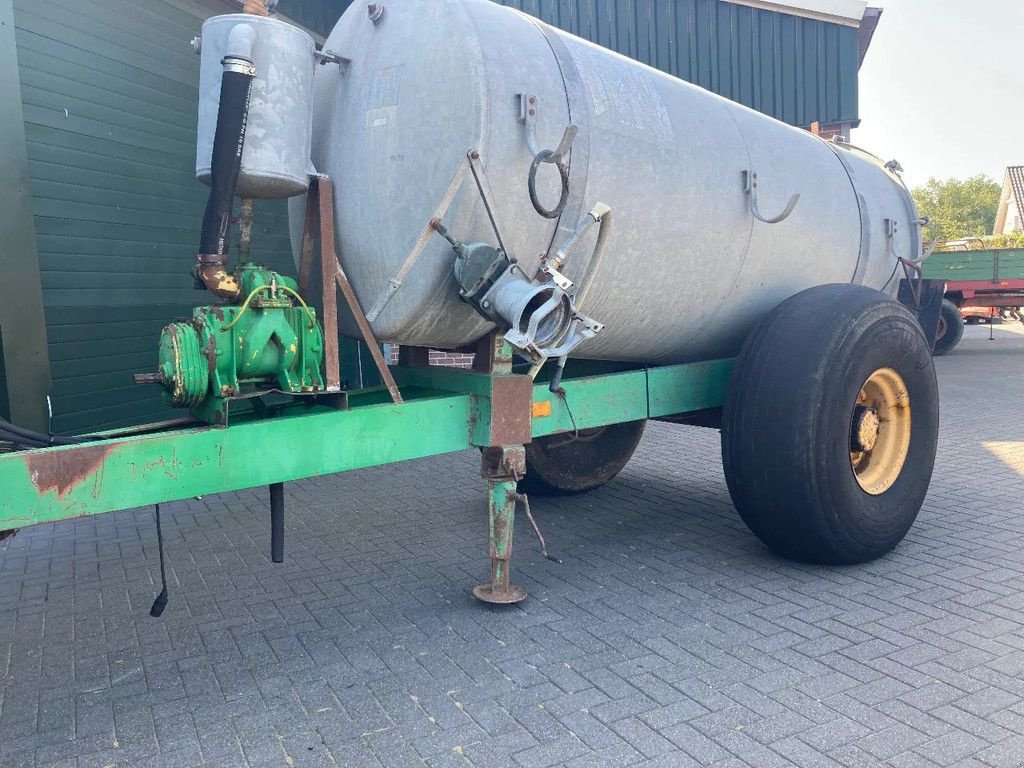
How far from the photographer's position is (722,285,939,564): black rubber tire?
12.6 ft

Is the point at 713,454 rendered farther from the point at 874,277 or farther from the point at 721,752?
the point at 721,752

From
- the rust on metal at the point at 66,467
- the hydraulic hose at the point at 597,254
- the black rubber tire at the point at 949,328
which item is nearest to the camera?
the rust on metal at the point at 66,467

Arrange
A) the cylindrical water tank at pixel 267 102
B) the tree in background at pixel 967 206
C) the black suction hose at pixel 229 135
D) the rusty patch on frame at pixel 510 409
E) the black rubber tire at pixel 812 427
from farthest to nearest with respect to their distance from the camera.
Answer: the tree in background at pixel 967 206 < the black rubber tire at pixel 812 427 < the rusty patch on frame at pixel 510 409 < the cylindrical water tank at pixel 267 102 < the black suction hose at pixel 229 135

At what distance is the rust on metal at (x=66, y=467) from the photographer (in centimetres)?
246

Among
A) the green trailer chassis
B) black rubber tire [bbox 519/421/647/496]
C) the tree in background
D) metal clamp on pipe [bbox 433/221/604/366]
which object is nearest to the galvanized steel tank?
metal clamp on pipe [bbox 433/221/604/366]

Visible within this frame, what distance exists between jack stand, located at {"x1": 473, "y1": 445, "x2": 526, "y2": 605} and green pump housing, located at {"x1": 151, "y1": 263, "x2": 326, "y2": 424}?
2.59ft

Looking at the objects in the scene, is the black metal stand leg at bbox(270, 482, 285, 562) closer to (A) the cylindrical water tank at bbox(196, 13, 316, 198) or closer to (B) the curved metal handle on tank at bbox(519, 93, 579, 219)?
(A) the cylindrical water tank at bbox(196, 13, 316, 198)

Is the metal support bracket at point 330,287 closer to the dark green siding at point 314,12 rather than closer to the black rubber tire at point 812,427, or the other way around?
the black rubber tire at point 812,427

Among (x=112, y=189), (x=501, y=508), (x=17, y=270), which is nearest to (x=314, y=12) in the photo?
(x=112, y=189)

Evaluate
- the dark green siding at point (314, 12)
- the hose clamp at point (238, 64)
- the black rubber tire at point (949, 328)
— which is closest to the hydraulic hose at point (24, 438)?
the hose clamp at point (238, 64)

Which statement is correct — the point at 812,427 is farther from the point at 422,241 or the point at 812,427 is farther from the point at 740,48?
the point at 740,48

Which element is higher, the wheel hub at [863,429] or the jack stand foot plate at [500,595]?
the wheel hub at [863,429]

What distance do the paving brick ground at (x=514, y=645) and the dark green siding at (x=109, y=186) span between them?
1197mm

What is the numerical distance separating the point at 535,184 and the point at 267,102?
1.02 m
